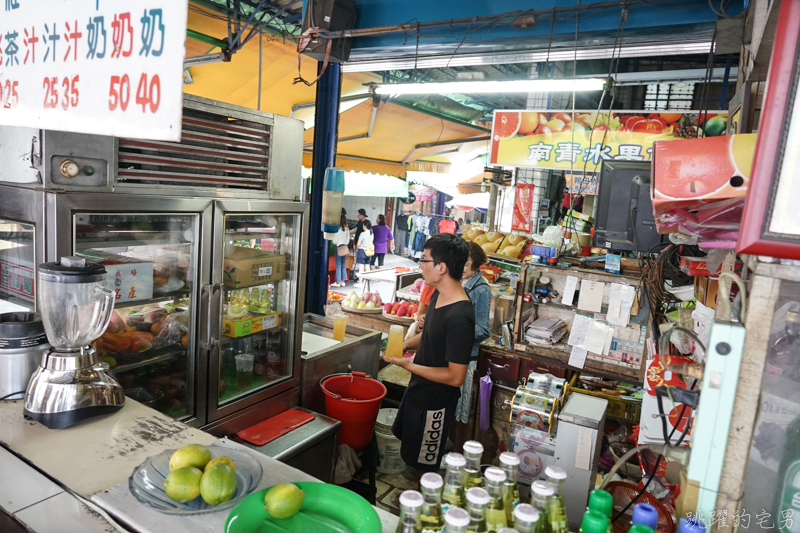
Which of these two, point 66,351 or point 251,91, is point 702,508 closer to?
point 66,351

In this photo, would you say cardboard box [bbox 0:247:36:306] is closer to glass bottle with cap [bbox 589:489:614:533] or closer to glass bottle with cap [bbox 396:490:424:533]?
glass bottle with cap [bbox 396:490:424:533]

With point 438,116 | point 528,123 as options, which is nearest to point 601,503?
point 528,123

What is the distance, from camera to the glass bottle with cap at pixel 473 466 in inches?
53.2

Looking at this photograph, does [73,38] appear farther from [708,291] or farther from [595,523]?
[708,291]

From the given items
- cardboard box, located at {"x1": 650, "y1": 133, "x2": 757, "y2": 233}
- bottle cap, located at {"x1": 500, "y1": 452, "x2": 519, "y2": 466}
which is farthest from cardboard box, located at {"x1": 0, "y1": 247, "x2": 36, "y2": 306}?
cardboard box, located at {"x1": 650, "y1": 133, "x2": 757, "y2": 233}

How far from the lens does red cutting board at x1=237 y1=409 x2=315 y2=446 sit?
301 cm

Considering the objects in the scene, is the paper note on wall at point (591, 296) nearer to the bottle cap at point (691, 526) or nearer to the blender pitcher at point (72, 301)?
the bottle cap at point (691, 526)

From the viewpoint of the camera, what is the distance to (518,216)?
7.26 meters

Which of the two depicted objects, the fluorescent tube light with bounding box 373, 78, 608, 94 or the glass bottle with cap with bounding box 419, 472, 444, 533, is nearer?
the glass bottle with cap with bounding box 419, 472, 444, 533

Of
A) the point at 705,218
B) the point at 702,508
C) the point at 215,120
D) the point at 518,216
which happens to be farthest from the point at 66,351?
the point at 518,216

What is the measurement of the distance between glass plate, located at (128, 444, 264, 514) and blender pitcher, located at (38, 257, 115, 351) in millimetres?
608

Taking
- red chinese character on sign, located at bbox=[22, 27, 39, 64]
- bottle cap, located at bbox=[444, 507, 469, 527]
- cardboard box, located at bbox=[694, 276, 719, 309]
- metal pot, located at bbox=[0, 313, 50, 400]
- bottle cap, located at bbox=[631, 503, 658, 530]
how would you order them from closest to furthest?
bottle cap, located at bbox=[444, 507, 469, 527] → bottle cap, located at bbox=[631, 503, 658, 530] → red chinese character on sign, located at bbox=[22, 27, 39, 64] → metal pot, located at bbox=[0, 313, 50, 400] → cardboard box, located at bbox=[694, 276, 719, 309]

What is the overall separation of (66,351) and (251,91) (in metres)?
5.15

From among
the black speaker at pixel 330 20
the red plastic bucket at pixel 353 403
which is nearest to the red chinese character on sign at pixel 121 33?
the red plastic bucket at pixel 353 403
